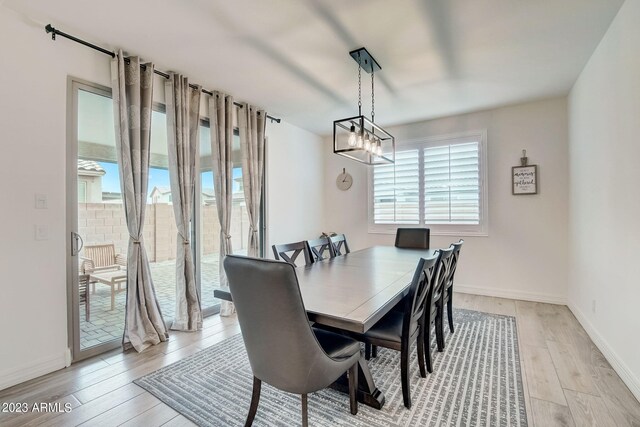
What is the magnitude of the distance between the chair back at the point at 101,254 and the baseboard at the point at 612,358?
4002mm

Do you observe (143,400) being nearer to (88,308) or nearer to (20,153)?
(88,308)

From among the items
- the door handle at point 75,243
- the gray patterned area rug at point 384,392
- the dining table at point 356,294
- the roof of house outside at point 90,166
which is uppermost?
the roof of house outside at point 90,166

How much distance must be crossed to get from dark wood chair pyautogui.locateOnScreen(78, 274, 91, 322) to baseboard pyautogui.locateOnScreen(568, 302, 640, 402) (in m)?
4.03

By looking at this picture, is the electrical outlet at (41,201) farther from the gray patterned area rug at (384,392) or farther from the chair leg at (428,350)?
the chair leg at (428,350)

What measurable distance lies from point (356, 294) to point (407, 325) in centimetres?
38

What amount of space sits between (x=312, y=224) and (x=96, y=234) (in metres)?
3.22

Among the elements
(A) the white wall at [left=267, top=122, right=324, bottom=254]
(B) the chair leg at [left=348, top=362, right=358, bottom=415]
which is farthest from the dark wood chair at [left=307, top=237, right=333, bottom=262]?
(A) the white wall at [left=267, top=122, right=324, bottom=254]

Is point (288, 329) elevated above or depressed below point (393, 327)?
above

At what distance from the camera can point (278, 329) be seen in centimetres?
137

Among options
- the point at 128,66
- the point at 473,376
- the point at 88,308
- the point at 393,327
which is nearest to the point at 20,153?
the point at 128,66

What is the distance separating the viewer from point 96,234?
2580 millimetres

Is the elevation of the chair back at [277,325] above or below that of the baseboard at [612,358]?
above

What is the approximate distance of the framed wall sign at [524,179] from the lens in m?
3.90

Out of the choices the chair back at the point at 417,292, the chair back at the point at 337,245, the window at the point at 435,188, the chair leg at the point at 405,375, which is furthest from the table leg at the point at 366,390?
the window at the point at 435,188
